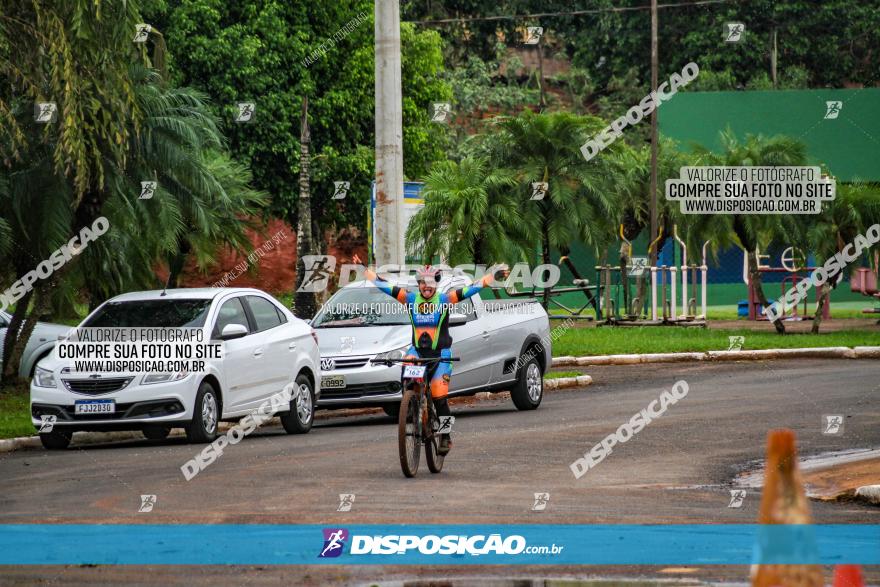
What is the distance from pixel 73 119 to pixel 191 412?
4059 mm

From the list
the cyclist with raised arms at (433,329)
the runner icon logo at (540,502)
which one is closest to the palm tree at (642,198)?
the cyclist with raised arms at (433,329)

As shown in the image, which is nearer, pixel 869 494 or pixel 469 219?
pixel 869 494

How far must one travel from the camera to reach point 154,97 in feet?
74.3

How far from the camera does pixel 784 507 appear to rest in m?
5.69

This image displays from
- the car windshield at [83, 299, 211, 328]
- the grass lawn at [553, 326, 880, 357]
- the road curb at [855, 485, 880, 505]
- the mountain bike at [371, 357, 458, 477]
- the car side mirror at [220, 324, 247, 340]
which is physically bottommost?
the grass lawn at [553, 326, 880, 357]

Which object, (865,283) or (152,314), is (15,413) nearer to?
(152,314)

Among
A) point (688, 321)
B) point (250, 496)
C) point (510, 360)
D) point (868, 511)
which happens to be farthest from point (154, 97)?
point (688, 321)

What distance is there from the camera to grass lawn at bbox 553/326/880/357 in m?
28.7


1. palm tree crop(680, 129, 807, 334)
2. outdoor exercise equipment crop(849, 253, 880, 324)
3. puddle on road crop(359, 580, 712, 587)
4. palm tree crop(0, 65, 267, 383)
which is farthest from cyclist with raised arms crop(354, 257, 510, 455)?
outdoor exercise equipment crop(849, 253, 880, 324)

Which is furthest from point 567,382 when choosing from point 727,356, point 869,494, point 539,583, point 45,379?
point 539,583

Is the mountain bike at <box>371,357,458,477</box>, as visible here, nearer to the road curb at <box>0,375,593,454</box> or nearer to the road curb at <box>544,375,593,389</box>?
the road curb at <box>0,375,593,454</box>

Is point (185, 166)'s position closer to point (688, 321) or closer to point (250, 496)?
point (250, 496)

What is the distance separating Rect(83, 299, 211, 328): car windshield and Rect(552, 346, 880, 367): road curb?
34.7 ft

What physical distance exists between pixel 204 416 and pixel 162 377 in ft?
2.26
